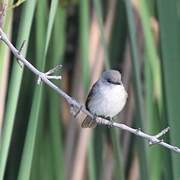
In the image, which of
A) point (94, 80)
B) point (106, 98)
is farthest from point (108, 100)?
point (94, 80)

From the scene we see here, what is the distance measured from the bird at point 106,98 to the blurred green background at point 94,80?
32 millimetres

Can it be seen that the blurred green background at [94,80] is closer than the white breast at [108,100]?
Yes

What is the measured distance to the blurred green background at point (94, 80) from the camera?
1060 millimetres

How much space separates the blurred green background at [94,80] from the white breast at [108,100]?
0.03m

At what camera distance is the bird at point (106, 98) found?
1.23m

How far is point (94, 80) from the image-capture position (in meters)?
1.46

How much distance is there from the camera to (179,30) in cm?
108

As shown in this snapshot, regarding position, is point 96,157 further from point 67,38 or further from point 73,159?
point 67,38

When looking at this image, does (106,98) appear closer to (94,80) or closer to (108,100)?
(108,100)

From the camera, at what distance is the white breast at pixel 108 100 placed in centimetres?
126

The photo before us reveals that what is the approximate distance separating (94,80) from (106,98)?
0.53 ft

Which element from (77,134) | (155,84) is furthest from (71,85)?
(155,84)

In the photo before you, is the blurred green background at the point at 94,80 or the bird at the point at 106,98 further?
the bird at the point at 106,98

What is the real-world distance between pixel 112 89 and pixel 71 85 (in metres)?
0.29
